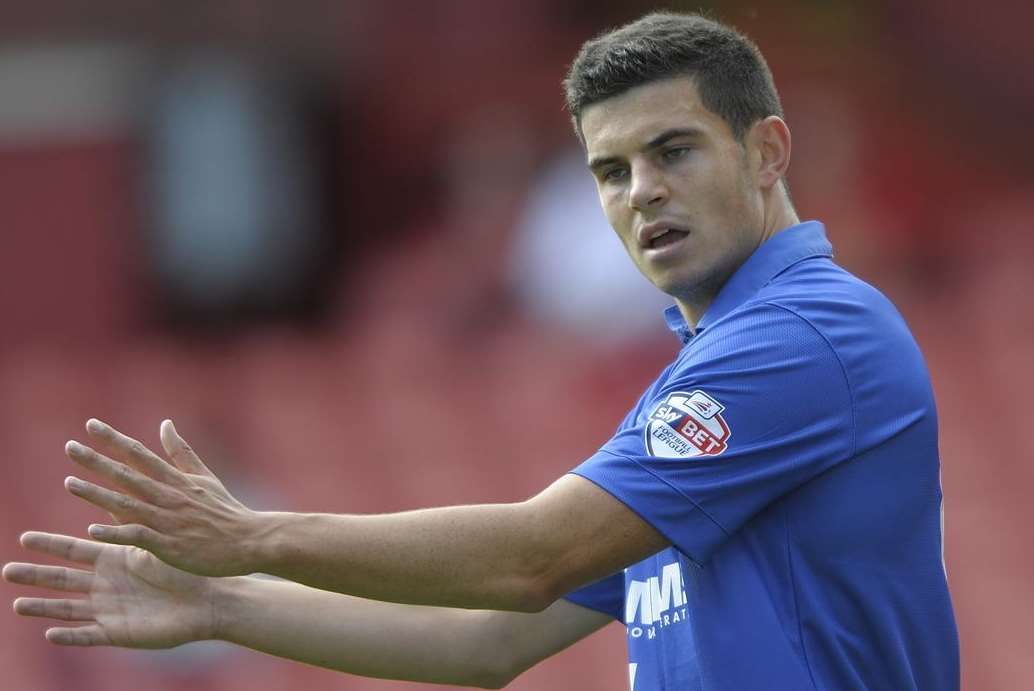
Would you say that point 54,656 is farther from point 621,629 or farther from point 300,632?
point 300,632

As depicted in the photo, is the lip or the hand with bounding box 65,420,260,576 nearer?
the hand with bounding box 65,420,260,576

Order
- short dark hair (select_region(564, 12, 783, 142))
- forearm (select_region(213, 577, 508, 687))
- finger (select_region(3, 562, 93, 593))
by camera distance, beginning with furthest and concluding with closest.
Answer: forearm (select_region(213, 577, 508, 687)), short dark hair (select_region(564, 12, 783, 142)), finger (select_region(3, 562, 93, 593))

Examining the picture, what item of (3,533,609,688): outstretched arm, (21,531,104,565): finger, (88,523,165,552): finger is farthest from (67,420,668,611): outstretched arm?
(3,533,609,688): outstretched arm

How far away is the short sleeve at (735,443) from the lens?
2.48 metres

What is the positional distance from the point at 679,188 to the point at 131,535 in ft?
3.23

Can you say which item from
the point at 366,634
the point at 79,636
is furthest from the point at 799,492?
the point at 79,636

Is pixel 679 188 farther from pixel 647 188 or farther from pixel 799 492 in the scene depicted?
pixel 799 492

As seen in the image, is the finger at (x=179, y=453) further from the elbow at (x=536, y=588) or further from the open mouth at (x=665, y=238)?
the open mouth at (x=665, y=238)

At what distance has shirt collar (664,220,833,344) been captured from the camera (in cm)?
273

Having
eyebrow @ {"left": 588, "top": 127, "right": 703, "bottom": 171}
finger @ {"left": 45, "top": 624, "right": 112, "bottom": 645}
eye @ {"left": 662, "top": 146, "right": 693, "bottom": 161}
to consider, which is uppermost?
eyebrow @ {"left": 588, "top": 127, "right": 703, "bottom": 171}

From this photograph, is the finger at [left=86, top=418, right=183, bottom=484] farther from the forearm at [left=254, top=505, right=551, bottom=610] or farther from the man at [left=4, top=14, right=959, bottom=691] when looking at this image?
the forearm at [left=254, top=505, right=551, bottom=610]

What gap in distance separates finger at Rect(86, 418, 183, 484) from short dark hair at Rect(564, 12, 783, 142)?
3.06ft

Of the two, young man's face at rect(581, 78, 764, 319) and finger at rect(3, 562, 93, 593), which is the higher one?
young man's face at rect(581, 78, 764, 319)

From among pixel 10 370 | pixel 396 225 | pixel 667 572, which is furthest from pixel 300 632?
pixel 396 225
